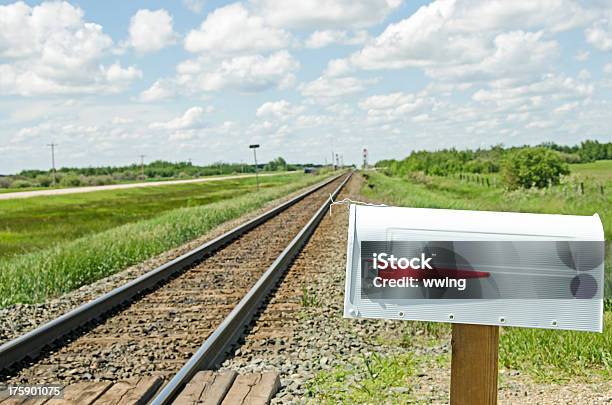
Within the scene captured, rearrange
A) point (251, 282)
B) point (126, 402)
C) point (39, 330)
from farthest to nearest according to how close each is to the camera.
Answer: point (251, 282) < point (39, 330) < point (126, 402)

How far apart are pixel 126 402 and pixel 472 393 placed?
2754 mm

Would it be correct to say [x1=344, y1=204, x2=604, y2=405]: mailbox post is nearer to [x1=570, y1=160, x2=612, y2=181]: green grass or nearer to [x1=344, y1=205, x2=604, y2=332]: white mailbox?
[x1=344, y1=205, x2=604, y2=332]: white mailbox

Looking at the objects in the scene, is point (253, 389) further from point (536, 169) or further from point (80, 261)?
point (536, 169)

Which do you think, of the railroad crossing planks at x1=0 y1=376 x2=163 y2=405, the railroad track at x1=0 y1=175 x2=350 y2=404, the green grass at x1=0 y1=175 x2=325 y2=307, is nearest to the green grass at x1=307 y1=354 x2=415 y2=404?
the railroad track at x1=0 y1=175 x2=350 y2=404

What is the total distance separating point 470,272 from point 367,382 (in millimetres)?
2813

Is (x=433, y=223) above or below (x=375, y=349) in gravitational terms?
above

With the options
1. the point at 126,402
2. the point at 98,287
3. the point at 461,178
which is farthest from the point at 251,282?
the point at 461,178

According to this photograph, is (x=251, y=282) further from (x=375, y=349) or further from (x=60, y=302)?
(x=375, y=349)

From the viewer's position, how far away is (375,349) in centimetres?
600

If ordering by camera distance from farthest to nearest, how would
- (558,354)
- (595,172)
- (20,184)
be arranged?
(20,184) < (595,172) < (558,354)

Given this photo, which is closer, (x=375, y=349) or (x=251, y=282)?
(x=375, y=349)

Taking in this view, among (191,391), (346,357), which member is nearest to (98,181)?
(346,357)

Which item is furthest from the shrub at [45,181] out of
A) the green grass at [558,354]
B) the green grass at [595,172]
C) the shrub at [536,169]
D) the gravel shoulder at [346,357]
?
the green grass at [558,354]

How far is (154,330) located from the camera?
6.94m
